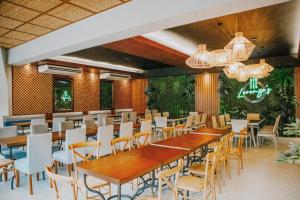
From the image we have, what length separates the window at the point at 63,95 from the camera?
956 centimetres

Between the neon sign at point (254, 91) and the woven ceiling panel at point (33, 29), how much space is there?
868 cm

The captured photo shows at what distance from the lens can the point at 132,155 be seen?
3152 millimetres

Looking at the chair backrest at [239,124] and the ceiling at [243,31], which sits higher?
the ceiling at [243,31]

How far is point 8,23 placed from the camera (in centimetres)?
483

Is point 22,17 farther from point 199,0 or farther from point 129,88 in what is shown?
point 129,88

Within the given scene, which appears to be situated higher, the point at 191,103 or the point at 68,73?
the point at 68,73

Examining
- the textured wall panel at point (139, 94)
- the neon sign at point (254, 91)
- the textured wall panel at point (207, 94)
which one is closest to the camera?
the neon sign at point (254, 91)

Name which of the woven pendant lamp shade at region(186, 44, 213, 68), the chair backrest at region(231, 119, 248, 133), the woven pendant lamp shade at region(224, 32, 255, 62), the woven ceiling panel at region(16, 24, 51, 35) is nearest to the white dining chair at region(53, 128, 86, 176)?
the woven ceiling panel at region(16, 24, 51, 35)

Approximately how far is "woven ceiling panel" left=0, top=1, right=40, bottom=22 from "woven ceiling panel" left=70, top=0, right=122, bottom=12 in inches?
39.4

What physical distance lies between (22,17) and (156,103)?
9.29m

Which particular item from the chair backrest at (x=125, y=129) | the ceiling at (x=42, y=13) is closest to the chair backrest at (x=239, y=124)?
the chair backrest at (x=125, y=129)

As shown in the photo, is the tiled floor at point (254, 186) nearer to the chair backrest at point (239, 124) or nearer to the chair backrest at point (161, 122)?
the chair backrest at point (239, 124)

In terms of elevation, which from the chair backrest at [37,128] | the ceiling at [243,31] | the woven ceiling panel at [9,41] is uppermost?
the ceiling at [243,31]

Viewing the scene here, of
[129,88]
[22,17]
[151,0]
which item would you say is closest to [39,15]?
[22,17]
